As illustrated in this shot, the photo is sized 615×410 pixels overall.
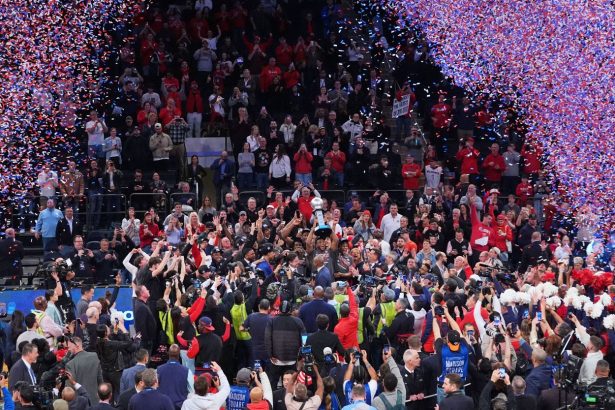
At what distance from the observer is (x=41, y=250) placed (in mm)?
23172

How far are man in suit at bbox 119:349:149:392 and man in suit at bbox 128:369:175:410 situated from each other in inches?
27.4

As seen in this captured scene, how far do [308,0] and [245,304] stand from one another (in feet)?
47.7

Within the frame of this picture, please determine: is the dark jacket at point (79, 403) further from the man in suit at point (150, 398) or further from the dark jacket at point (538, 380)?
the dark jacket at point (538, 380)

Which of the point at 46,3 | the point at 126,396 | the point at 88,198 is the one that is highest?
the point at 46,3

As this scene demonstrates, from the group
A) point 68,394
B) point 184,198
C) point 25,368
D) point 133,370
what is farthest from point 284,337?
point 184,198

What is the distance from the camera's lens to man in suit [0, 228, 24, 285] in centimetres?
2152

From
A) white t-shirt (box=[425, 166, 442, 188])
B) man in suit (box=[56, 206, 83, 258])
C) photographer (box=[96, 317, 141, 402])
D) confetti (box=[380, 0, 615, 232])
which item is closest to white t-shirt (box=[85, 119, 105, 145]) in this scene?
man in suit (box=[56, 206, 83, 258])

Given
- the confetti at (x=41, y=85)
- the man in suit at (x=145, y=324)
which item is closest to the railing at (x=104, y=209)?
the confetti at (x=41, y=85)

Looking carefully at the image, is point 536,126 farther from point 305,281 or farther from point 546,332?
point 546,332

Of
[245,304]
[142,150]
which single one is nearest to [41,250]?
[142,150]

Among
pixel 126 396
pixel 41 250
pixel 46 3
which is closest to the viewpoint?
pixel 126 396

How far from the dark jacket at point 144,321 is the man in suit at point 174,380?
6.88 ft

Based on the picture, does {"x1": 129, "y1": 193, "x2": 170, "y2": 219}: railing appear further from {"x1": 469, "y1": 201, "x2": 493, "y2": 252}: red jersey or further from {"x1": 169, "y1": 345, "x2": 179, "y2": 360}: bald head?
{"x1": 169, "y1": 345, "x2": 179, "y2": 360}: bald head

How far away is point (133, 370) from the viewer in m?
14.0
